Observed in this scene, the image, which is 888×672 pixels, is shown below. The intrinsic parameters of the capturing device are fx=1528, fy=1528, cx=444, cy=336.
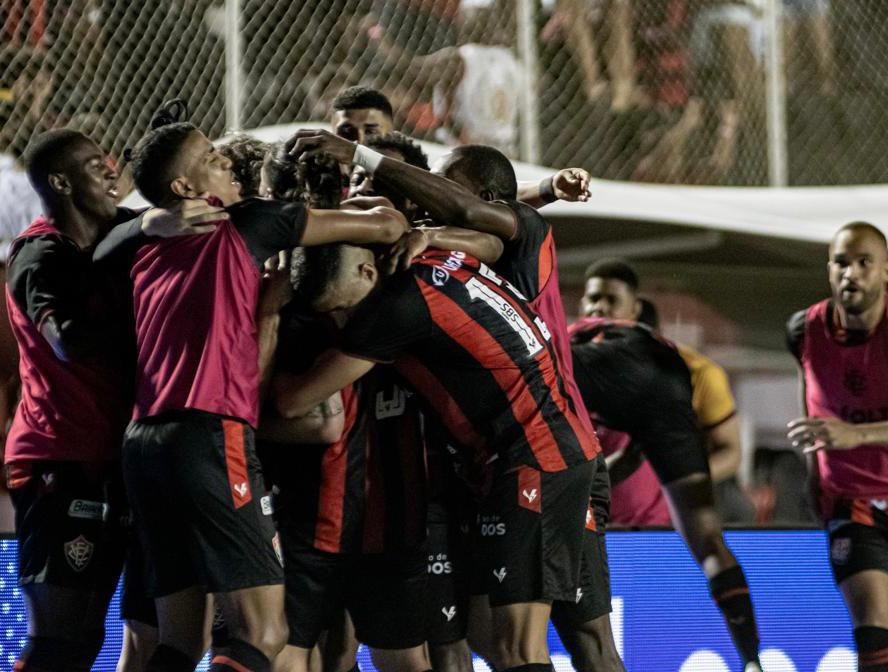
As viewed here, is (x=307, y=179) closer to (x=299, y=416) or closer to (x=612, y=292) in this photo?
(x=299, y=416)

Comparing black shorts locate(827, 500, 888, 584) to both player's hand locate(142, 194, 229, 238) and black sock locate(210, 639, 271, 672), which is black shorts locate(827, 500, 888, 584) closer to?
black sock locate(210, 639, 271, 672)

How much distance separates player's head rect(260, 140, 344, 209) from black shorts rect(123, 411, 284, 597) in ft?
2.72

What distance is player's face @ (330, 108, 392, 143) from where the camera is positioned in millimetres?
6168

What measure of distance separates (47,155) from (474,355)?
5.06 feet

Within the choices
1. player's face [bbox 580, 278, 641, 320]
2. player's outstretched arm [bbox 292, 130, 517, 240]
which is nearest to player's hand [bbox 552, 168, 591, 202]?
player's outstretched arm [bbox 292, 130, 517, 240]

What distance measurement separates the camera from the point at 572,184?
5195 mm

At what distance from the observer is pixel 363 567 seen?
484 centimetres

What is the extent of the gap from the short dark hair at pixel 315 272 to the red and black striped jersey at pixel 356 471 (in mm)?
159

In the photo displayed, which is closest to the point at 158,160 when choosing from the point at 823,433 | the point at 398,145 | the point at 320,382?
the point at 320,382

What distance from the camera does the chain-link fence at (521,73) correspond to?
25.6 feet

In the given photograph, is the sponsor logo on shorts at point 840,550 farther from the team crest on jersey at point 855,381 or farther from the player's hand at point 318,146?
the player's hand at point 318,146

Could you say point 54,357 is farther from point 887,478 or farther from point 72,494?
point 887,478

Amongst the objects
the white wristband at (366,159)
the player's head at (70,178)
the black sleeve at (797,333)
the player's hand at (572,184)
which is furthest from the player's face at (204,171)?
the black sleeve at (797,333)

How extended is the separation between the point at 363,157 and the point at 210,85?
143 inches
